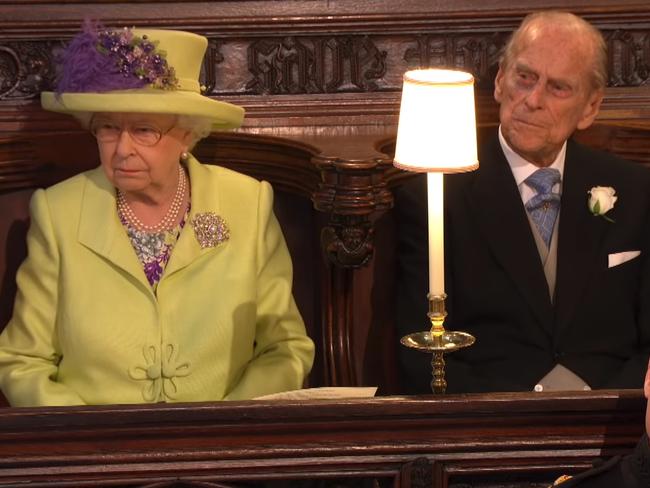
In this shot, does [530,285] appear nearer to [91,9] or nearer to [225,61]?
[225,61]

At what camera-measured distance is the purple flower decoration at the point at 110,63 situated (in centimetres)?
320

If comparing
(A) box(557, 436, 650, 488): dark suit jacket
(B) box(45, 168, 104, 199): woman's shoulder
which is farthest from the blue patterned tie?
(A) box(557, 436, 650, 488): dark suit jacket

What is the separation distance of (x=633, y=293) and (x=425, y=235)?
55 centimetres

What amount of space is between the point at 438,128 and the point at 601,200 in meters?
0.90

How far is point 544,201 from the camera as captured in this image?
3605 millimetres

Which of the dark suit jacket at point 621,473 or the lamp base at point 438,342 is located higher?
the lamp base at point 438,342

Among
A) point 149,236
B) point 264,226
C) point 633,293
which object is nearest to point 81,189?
point 149,236

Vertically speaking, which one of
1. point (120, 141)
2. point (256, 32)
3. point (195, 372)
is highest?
point (256, 32)

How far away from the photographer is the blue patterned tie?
11.8 feet

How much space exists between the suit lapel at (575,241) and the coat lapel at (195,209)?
0.84 m

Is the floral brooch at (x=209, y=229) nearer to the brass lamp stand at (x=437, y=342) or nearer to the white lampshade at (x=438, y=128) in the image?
the white lampshade at (x=438, y=128)

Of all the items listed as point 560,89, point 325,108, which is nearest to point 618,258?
point 560,89

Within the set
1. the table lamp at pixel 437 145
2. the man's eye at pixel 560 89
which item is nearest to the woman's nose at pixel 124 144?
the table lamp at pixel 437 145

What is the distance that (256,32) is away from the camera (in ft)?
12.4
